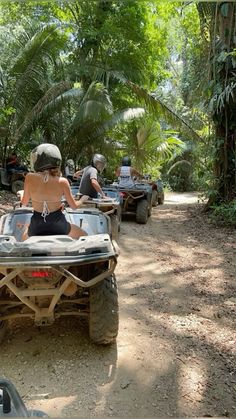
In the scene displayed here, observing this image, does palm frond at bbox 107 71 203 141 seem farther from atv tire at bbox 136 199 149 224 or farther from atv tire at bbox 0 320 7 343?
atv tire at bbox 0 320 7 343

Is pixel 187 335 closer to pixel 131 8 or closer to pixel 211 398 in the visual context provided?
pixel 211 398

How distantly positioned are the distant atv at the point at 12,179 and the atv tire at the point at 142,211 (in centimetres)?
528

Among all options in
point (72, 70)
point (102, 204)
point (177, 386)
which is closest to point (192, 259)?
point (102, 204)

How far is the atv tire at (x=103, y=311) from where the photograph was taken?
2945 mm

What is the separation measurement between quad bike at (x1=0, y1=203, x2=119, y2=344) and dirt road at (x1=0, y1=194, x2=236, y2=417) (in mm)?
246

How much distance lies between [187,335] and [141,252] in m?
2.83

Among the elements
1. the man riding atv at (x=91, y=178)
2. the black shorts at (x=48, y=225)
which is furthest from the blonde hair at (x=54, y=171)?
the man riding atv at (x=91, y=178)

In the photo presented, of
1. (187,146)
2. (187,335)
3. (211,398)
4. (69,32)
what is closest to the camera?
(211,398)

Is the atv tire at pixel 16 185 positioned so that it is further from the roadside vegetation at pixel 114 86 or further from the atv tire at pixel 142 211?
the atv tire at pixel 142 211

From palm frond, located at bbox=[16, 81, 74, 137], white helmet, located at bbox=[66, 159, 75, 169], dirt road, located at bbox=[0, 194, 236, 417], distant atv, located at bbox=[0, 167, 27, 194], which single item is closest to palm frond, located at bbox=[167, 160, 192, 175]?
white helmet, located at bbox=[66, 159, 75, 169]

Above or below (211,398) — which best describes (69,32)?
above

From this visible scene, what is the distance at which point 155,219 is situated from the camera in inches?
378

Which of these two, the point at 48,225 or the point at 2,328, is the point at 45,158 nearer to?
the point at 48,225

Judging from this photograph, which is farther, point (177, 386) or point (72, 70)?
point (72, 70)
